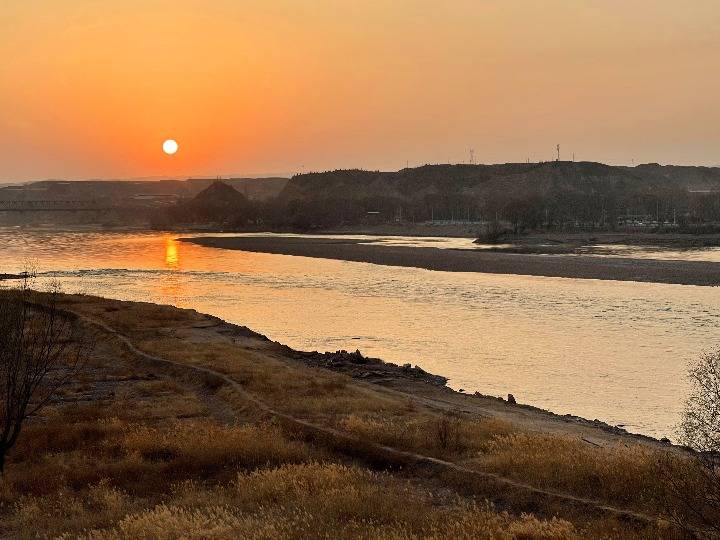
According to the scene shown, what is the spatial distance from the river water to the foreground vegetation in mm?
8761

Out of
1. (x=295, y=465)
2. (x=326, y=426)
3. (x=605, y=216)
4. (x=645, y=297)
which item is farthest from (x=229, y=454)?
(x=605, y=216)

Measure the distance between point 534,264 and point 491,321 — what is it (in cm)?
4270

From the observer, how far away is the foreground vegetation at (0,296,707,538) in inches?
481

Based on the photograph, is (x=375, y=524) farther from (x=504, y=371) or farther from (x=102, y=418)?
(x=504, y=371)

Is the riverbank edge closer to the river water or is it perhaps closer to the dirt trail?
the river water

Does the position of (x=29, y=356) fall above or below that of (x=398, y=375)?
above

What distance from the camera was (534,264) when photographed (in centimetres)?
8688

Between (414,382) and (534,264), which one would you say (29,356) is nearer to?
(414,382)

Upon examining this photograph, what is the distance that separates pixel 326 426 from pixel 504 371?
14.9m

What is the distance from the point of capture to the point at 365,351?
37.0m

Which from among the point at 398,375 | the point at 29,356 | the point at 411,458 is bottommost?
the point at 398,375

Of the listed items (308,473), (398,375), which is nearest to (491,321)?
(398,375)

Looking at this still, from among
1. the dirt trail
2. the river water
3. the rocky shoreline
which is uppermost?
the dirt trail

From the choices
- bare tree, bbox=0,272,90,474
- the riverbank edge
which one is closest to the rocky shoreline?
the riverbank edge
